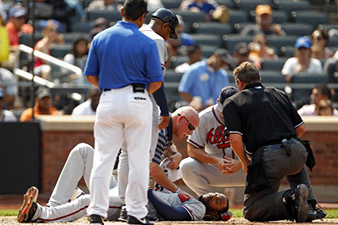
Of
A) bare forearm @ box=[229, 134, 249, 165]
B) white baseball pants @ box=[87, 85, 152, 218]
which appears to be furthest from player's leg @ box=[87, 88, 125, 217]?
bare forearm @ box=[229, 134, 249, 165]

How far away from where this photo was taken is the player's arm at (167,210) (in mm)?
7129

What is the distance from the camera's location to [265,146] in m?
7.25

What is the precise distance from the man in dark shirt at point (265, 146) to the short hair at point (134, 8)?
137 cm

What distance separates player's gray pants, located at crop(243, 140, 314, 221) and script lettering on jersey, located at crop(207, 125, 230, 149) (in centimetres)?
122

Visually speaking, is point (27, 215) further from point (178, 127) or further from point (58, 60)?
point (58, 60)

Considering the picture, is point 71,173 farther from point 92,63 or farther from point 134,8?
point 134,8

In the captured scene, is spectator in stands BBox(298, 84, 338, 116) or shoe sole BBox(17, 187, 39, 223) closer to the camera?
shoe sole BBox(17, 187, 39, 223)

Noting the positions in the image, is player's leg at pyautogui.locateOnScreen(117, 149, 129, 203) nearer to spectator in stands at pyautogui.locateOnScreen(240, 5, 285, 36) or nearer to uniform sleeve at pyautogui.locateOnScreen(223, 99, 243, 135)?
uniform sleeve at pyautogui.locateOnScreen(223, 99, 243, 135)

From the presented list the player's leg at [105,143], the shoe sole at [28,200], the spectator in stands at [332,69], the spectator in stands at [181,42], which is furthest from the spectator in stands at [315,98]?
the player's leg at [105,143]

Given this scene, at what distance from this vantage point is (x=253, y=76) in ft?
24.3

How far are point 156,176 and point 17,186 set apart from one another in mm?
4494

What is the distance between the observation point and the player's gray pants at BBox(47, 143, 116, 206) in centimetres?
732

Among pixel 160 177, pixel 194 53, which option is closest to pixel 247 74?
pixel 160 177

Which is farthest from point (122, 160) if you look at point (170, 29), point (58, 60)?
point (58, 60)
